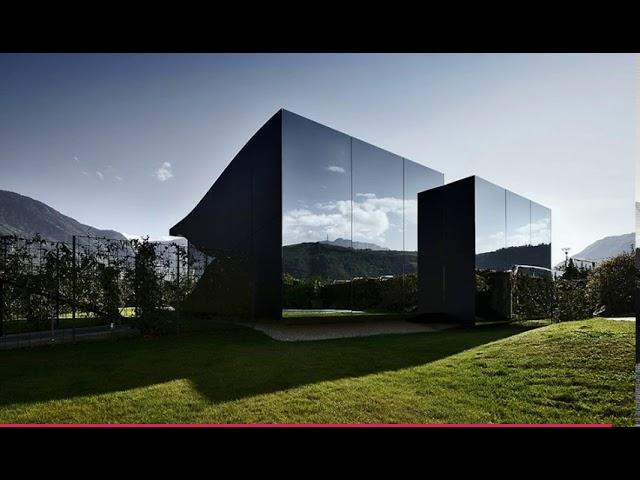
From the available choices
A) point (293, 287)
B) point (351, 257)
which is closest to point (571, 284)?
point (351, 257)

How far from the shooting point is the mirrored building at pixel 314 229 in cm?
991

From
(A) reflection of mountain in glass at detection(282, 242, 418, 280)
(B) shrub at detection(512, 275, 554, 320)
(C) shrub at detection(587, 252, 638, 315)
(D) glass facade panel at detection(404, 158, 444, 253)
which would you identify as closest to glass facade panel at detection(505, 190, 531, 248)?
(B) shrub at detection(512, 275, 554, 320)

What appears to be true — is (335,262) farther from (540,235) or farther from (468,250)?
(540,235)

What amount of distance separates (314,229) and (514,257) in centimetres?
704

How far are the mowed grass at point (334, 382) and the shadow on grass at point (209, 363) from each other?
0.02m

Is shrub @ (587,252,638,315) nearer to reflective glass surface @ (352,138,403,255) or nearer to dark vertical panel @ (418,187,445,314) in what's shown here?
dark vertical panel @ (418,187,445,314)

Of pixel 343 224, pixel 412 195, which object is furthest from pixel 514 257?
pixel 343 224

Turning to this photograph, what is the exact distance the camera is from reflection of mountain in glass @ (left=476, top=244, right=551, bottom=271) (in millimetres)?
11383

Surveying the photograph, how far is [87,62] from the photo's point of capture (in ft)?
29.2

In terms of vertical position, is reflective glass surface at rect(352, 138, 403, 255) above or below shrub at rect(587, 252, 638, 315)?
above

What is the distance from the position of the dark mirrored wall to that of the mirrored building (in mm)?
26

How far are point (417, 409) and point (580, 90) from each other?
5.79 meters
